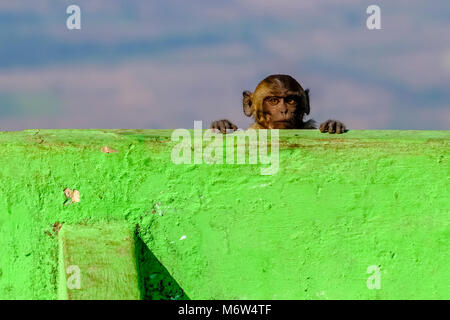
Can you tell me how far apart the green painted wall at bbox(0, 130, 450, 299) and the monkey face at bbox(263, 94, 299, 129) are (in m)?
2.78

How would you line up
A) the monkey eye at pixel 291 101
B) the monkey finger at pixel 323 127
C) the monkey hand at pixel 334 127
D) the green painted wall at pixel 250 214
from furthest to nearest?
the monkey eye at pixel 291 101 → the monkey finger at pixel 323 127 → the monkey hand at pixel 334 127 → the green painted wall at pixel 250 214

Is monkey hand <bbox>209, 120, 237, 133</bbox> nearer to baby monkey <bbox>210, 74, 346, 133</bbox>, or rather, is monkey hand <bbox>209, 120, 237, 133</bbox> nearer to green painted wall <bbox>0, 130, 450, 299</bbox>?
green painted wall <bbox>0, 130, 450, 299</bbox>

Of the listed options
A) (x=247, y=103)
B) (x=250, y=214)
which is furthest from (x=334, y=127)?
(x=247, y=103)

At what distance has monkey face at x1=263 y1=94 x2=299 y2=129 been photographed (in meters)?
6.84

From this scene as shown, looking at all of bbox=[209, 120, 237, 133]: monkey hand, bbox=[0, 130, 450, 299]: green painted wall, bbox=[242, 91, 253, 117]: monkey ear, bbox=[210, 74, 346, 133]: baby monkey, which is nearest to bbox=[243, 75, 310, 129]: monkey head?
bbox=[210, 74, 346, 133]: baby monkey

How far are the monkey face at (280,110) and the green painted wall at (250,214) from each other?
9.12 ft

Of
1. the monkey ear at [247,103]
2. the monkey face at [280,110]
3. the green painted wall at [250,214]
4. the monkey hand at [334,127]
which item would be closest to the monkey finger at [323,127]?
the monkey hand at [334,127]

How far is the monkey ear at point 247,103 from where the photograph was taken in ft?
24.6

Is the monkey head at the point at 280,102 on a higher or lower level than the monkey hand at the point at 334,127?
higher

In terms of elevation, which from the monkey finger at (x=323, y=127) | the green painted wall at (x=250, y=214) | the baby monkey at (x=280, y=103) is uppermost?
the baby monkey at (x=280, y=103)

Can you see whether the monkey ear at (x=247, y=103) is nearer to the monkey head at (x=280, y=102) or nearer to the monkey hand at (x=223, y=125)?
the monkey head at (x=280, y=102)

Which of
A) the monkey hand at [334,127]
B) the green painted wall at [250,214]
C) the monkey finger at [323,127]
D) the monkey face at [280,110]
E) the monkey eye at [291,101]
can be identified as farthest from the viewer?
the monkey eye at [291,101]
